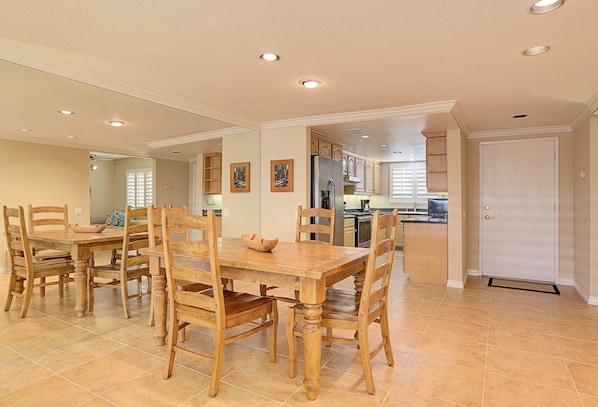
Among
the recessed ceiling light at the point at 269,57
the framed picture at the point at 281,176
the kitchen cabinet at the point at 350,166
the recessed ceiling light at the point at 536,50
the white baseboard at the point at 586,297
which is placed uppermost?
the recessed ceiling light at the point at 269,57

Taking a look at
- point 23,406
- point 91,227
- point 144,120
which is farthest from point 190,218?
point 144,120

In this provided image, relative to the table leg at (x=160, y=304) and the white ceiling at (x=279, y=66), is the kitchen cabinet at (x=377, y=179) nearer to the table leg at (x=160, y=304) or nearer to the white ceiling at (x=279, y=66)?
the white ceiling at (x=279, y=66)

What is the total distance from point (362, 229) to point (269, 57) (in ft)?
17.0

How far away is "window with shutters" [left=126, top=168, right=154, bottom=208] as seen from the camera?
3.53m

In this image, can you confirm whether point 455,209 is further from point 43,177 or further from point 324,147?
point 43,177

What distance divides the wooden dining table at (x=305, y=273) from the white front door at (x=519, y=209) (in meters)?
3.78

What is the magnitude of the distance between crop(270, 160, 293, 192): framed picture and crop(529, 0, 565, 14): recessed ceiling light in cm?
330

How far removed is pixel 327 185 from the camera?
5.25 metres

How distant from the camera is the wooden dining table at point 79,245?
3.21 meters

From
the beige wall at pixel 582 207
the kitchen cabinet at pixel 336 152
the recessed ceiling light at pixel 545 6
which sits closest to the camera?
the recessed ceiling light at pixel 545 6

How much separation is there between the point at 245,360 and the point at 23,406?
1268 mm

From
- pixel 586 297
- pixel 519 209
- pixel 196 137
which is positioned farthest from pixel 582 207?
pixel 196 137

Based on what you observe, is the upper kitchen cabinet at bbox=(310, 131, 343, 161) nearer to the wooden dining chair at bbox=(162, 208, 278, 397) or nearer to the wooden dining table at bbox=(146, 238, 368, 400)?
the wooden dining table at bbox=(146, 238, 368, 400)

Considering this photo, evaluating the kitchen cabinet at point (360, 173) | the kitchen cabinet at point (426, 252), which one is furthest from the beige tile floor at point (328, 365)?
the kitchen cabinet at point (360, 173)
